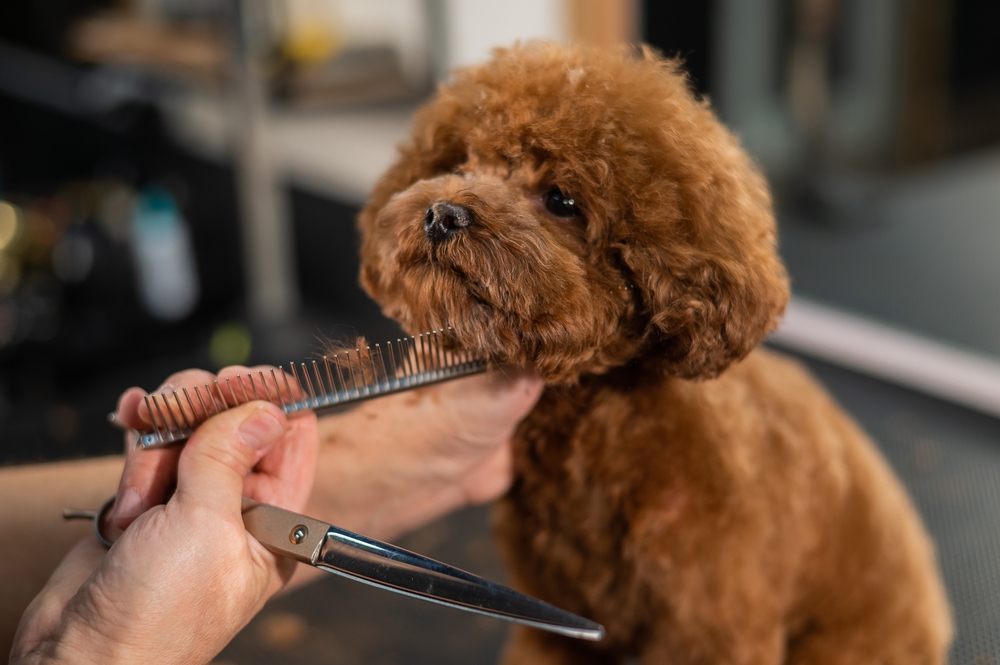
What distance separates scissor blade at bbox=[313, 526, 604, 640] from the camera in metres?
0.59

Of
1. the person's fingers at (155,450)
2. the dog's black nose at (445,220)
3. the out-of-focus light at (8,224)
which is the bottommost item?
the out-of-focus light at (8,224)

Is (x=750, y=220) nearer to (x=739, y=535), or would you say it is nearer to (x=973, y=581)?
(x=739, y=535)

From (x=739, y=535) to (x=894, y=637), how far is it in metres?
0.25

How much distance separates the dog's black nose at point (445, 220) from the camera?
635 mm

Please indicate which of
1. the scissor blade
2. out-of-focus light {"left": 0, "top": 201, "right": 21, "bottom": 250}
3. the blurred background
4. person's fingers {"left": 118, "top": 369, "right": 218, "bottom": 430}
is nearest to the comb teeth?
person's fingers {"left": 118, "top": 369, "right": 218, "bottom": 430}

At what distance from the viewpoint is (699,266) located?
65 cm

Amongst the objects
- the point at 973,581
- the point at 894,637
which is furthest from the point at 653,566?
the point at 973,581

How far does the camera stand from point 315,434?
0.72 m

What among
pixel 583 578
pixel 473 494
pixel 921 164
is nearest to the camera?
pixel 583 578

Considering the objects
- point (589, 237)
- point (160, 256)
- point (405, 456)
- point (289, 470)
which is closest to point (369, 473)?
point (405, 456)

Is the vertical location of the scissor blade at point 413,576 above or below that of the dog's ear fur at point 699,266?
below

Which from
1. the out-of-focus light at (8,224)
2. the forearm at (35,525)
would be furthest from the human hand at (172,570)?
the out-of-focus light at (8,224)

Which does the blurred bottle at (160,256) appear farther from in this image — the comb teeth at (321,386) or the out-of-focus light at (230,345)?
the comb teeth at (321,386)

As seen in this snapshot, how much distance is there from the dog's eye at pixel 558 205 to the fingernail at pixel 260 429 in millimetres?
300
